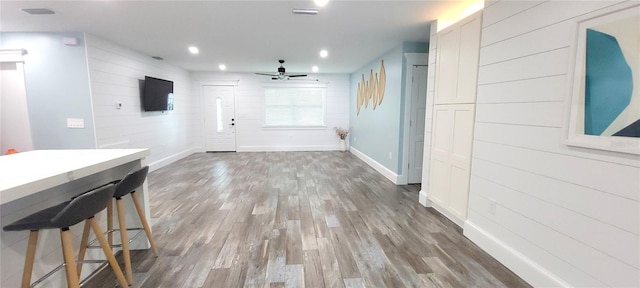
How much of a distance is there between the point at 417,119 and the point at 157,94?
533 centimetres

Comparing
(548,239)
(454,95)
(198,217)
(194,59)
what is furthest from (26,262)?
(194,59)

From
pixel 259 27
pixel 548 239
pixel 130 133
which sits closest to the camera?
pixel 548 239

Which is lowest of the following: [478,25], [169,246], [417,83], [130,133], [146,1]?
[169,246]

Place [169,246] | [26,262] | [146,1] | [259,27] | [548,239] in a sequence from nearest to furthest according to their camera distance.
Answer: [26,262], [548,239], [169,246], [146,1], [259,27]

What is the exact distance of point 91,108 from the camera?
4027 mm

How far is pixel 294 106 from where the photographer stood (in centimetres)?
821

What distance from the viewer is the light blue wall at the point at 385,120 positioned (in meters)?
4.58

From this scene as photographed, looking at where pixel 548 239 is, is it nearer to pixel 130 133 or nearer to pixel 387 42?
pixel 387 42

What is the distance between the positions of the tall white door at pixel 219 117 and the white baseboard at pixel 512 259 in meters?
6.94

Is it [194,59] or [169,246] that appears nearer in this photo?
[169,246]

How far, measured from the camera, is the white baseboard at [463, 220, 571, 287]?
1.88 meters

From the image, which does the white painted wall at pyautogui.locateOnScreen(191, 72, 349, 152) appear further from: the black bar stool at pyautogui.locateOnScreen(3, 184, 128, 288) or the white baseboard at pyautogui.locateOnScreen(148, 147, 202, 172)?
the black bar stool at pyautogui.locateOnScreen(3, 184, 128, 288)

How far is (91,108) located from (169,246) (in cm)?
296

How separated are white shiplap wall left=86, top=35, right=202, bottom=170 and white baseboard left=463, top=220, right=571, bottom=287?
535 cm
